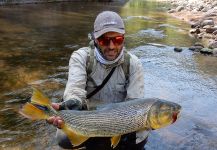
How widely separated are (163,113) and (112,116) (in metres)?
0.52

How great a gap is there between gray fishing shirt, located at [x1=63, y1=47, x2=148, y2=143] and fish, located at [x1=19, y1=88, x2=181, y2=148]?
0.50m

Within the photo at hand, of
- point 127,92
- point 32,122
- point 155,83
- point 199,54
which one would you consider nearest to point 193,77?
point 155,83

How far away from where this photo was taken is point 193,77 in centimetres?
1103

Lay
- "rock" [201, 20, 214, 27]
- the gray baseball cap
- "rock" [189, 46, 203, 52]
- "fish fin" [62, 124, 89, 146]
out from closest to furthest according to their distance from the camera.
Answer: "fish fin" [62, 124, 89, 146] < the gray baseball cap < "rock" [189, 46, 203, 52] < "rock" [201, 20, 214, 27]

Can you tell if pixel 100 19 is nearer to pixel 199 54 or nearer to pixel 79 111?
pixel 79 111

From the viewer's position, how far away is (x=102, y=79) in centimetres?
473

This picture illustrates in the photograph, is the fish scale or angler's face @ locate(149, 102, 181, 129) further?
the fish scale

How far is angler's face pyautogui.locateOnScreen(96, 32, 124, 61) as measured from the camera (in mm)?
4324

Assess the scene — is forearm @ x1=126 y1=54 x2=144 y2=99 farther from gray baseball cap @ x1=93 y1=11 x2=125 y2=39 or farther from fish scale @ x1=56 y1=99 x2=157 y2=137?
fish scale @ x1=56 y1=99 x2=157 y2=137

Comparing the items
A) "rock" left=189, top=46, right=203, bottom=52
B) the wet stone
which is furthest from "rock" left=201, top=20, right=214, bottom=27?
the wet stone

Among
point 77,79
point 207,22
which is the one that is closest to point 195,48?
point 207,22

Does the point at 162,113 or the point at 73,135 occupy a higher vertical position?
the point at 162,113

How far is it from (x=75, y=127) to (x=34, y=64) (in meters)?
7.25

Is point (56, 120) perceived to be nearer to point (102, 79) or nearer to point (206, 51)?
point (102, 79)
